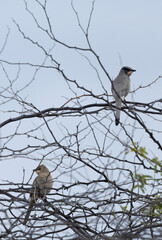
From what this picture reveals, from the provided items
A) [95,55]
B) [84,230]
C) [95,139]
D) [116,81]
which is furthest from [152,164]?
[116,81]

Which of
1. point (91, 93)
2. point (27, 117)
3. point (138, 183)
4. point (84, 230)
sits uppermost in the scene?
point (27, 117)

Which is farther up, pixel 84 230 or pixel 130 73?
pixel 130 73

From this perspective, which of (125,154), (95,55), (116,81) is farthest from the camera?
(116,81)

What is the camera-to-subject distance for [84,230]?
4.45m

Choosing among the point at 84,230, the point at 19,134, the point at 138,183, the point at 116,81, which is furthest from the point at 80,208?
the point at 116,81

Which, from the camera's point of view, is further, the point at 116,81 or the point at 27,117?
the point at 116,81

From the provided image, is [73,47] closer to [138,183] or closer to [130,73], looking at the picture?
[138,183]

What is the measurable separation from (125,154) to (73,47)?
116 cm

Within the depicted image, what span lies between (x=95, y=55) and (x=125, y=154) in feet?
3.60

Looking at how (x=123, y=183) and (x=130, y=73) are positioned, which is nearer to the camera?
(x=123, y=183)

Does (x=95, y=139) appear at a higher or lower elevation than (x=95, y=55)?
lower

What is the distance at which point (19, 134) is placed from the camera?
16.0 ft

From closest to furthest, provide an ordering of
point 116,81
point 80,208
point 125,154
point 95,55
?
point 95,55
point 80,208
point 125,154
point 116,81

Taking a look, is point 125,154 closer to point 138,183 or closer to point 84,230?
point 138,183
